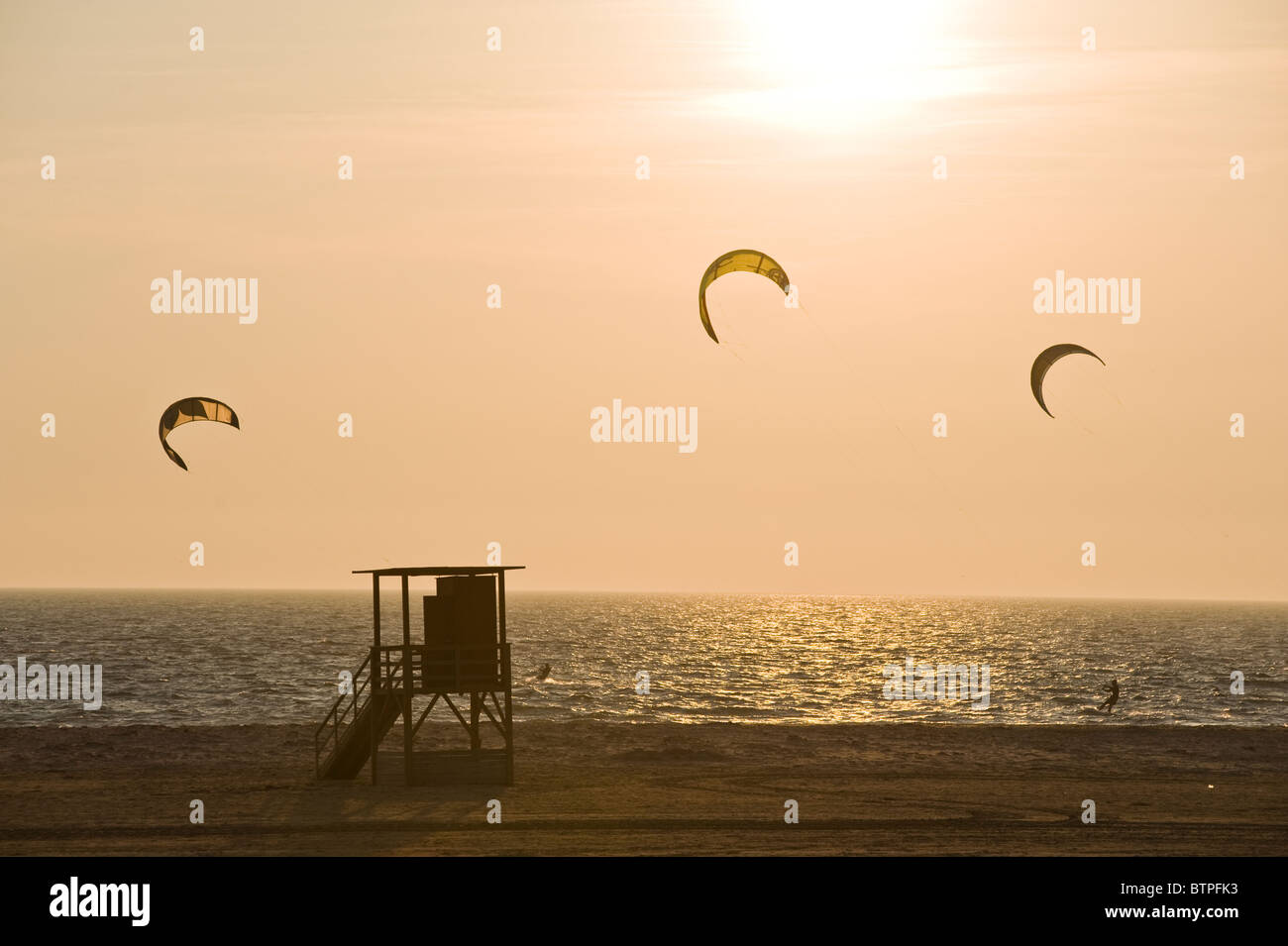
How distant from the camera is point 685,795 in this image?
27.0m

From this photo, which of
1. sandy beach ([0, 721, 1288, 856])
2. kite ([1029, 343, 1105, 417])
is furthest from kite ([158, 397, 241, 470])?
kite ([1029, 343, 1105, 417])

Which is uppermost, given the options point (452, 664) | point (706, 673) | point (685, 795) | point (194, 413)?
point (194, 413)

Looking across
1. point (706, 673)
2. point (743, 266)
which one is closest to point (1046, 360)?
point (743, 266)

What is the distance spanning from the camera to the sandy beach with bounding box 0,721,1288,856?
2178 cm

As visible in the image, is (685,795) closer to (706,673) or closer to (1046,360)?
(1046,360)

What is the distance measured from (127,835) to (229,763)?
11.0 meters

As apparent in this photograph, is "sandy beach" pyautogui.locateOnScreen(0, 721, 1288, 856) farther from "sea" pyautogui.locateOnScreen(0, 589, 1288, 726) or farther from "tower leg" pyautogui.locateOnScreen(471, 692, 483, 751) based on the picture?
"sea" pyautogui.locateOnScreen(0, 589, 1288, 726)

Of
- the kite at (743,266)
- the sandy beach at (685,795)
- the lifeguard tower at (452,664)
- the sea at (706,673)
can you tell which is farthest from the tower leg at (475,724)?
the sea at (706,673)

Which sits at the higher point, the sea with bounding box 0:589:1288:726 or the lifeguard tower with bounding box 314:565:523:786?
the lifeguard tower with bounding box 314:565:523:786

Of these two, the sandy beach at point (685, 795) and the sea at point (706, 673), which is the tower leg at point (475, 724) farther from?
the sea at point (706, 673)
